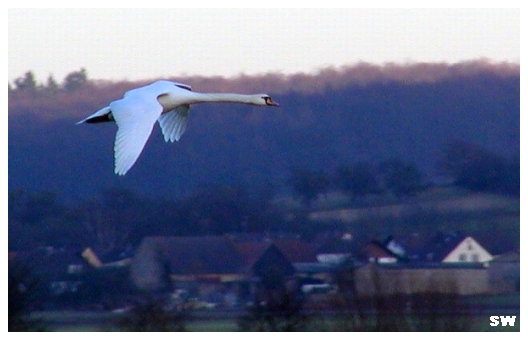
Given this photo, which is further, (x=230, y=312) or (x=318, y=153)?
(x=318, y=153)

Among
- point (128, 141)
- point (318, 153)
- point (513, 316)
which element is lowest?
point (513, 316)

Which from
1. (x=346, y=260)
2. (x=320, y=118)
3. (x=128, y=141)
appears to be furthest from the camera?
(x=320, y=118)

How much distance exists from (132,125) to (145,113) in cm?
20

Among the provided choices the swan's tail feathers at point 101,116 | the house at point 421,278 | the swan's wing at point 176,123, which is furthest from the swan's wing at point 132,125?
the house at point 421,278

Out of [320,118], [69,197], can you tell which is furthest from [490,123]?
[69,197]

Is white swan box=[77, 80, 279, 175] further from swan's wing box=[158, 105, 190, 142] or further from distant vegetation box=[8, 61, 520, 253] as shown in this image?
distant vegetation box=[8, 61, 520, 253]

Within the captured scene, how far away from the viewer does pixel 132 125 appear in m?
6.95

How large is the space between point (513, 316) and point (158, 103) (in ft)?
23.8

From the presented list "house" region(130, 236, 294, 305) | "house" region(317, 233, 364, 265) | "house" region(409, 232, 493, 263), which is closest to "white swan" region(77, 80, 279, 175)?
"house" region(130, 236, 294, 305)

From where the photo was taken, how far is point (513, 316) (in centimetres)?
1363

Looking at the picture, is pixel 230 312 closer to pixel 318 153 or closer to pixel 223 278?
pixel 223 278

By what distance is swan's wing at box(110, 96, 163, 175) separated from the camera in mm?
6617

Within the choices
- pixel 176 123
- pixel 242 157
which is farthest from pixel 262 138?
pixel 176 123

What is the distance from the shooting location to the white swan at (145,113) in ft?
22.0
